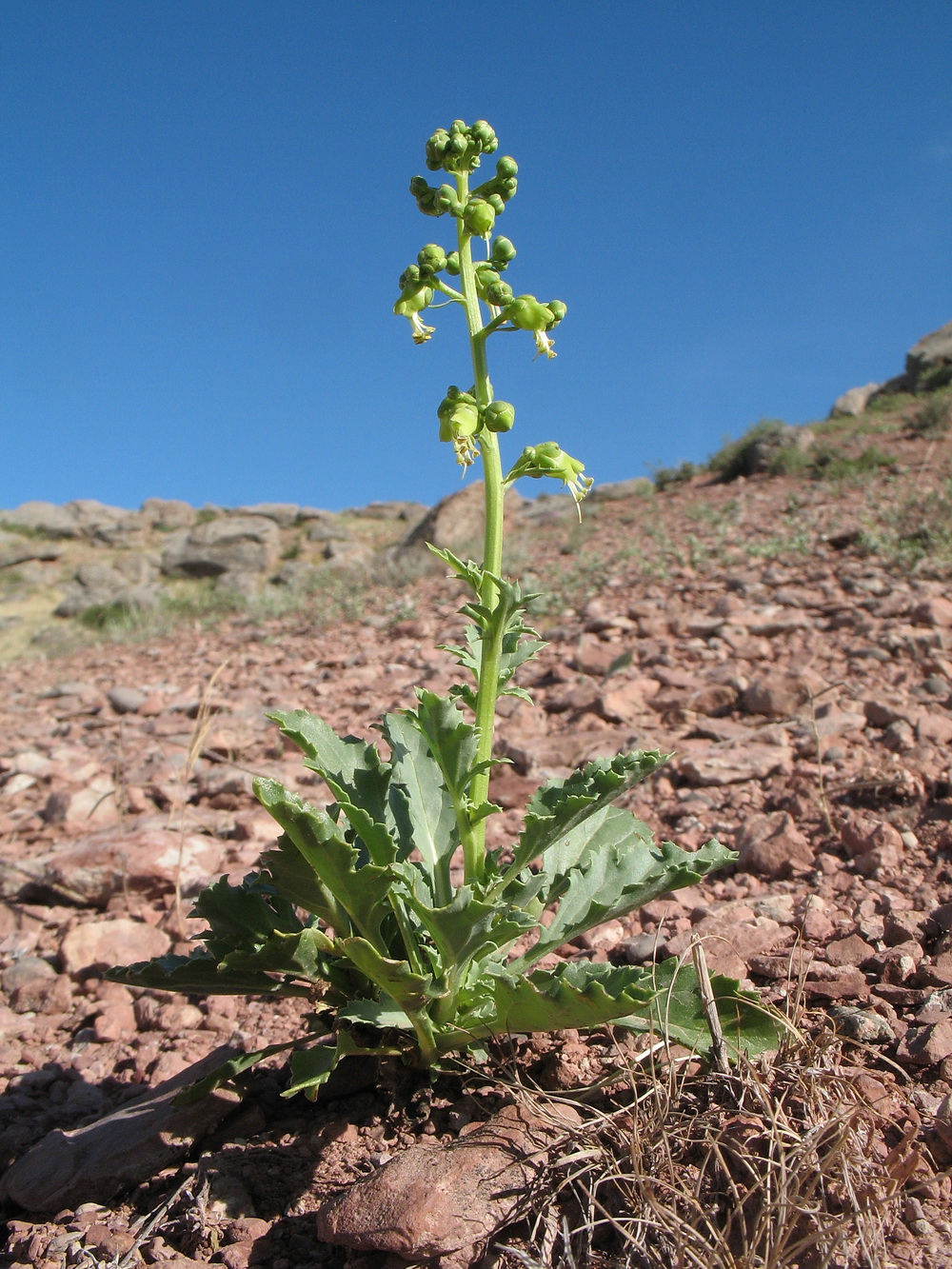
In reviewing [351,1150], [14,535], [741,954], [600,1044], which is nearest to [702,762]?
[741,954]

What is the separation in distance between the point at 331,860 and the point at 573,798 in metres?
0.53

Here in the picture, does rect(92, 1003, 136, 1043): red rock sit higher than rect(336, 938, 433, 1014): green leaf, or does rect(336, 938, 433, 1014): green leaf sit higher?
rect(336, 938, 433, 1014): green leaf

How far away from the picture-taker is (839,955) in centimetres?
248

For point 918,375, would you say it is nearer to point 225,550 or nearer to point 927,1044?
point 225,550

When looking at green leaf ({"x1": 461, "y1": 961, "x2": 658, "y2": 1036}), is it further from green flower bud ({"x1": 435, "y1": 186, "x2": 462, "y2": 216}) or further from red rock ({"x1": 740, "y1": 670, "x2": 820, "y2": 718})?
red rock ({"x1": 740, "y1": 670, "x2": 820, "y2": 718})

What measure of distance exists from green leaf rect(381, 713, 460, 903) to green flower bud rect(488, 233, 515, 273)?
1285mm

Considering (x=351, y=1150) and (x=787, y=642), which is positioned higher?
(x=787, y=642)

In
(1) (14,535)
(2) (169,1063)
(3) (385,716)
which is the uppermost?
(1) (14,535)

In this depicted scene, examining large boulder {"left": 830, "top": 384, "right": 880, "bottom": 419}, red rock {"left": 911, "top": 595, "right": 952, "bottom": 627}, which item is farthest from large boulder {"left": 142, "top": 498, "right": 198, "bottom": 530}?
red rock {"left": 911, "top": 595, "right": 952, "bottom": 627}

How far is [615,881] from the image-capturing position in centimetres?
221

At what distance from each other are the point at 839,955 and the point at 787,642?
12.0 ft

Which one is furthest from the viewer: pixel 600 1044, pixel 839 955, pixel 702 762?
pixel 702 762

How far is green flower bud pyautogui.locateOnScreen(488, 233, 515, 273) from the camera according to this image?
2.38 meters

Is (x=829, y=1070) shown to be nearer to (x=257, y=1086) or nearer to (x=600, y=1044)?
(x=600, y=1044)
